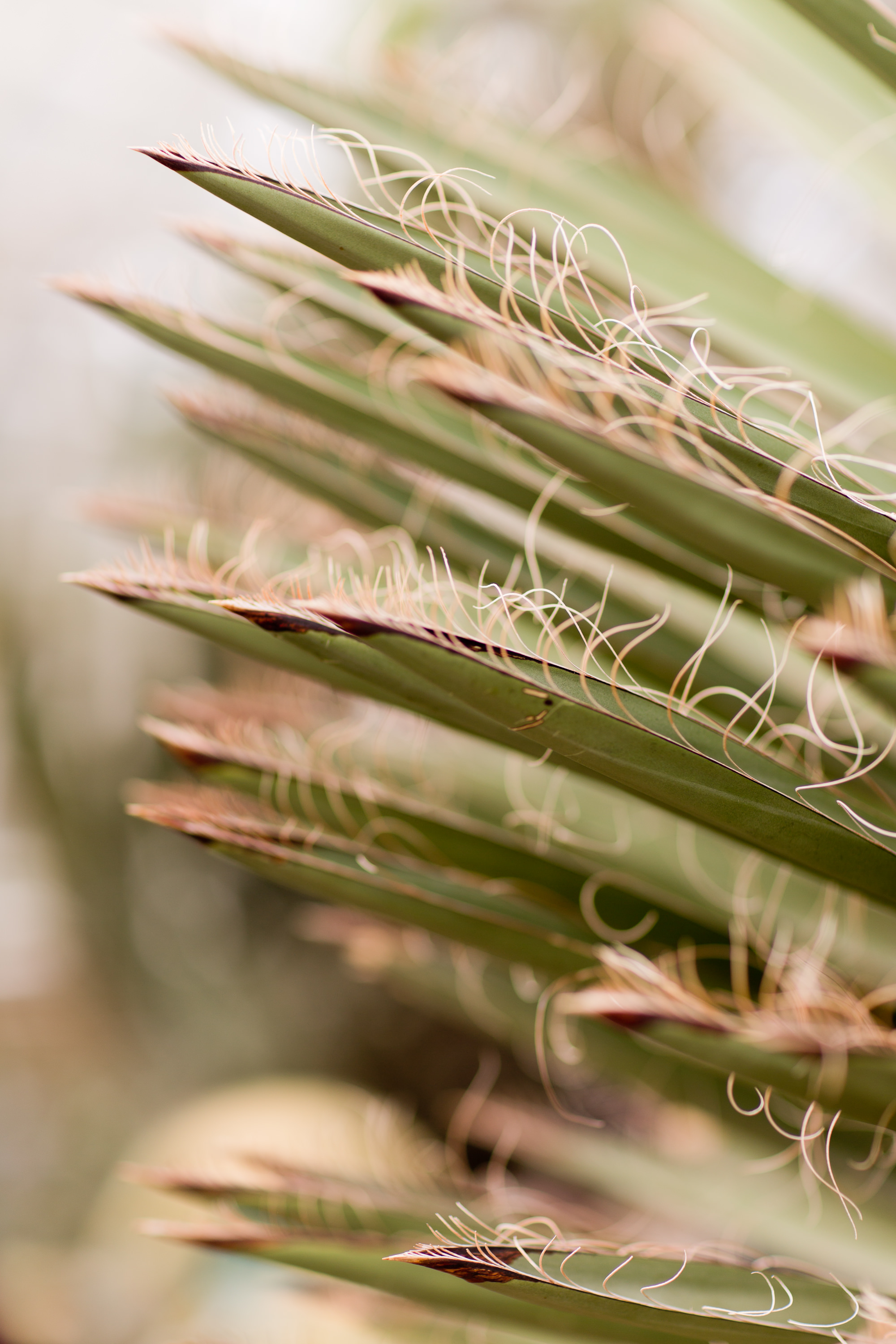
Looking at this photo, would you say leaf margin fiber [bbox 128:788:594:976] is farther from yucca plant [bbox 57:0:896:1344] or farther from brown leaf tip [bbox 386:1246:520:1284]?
brown leaf tip [bbox 386:1246:520:1284]

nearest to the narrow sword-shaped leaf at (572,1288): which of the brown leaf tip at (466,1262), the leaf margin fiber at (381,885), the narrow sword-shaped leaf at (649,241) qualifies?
the brown leaf tip at (466,1262)

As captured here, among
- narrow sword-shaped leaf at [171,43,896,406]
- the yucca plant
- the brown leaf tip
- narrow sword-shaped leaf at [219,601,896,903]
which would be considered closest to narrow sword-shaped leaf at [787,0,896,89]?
the yucca plant

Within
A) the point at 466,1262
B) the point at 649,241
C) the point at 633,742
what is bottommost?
the point at 466,1262

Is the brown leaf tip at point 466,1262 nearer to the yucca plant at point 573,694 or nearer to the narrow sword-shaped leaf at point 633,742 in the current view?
the yucca plant at point 573,694

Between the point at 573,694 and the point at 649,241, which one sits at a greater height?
the point at 649,241

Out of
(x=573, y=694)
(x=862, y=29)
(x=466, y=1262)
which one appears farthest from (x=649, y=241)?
(x=466, y=1262)

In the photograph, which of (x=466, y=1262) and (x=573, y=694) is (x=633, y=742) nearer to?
(x=573, y=694)

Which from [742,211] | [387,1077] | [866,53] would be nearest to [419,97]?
[866,53]

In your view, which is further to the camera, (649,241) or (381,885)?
(649,241)
